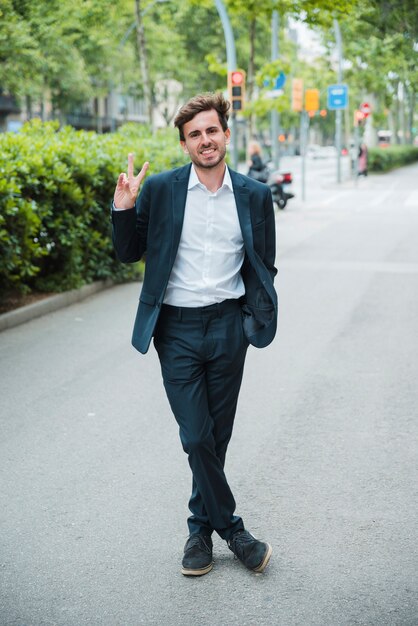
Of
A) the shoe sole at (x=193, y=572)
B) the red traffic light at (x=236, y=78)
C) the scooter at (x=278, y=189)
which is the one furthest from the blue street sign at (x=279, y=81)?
the shoe sole at (x=193, y=572)

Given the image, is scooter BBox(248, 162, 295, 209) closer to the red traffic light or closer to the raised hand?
the red traffic light

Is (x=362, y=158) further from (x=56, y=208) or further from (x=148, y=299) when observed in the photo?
(x=148, y=299)

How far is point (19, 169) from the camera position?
31.9ft

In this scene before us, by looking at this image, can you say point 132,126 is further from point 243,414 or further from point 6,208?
point 243,414

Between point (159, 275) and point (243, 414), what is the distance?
2.87 meters

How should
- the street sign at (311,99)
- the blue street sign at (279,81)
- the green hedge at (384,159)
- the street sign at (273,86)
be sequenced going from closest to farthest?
the street sign at (273,86), the blue street sign at (279,81), the street sign at (311,99), the green hedge at (384,159)

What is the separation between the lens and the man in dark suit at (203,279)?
3.78m

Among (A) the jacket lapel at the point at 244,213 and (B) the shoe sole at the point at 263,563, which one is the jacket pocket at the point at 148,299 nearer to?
(A) the jacket lapel at the point at 244,213

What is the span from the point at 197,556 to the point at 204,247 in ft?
4.18

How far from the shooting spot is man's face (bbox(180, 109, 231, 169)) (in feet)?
12.1

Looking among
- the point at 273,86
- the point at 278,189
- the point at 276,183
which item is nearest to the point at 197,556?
the point at 278,189

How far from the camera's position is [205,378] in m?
3.96

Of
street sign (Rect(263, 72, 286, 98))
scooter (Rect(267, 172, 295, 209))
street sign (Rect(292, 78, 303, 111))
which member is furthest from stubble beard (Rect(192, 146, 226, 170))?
street sign (Rect(292, 78, 303, 111))

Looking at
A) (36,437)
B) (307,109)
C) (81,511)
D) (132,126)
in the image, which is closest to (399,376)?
(36,437)
